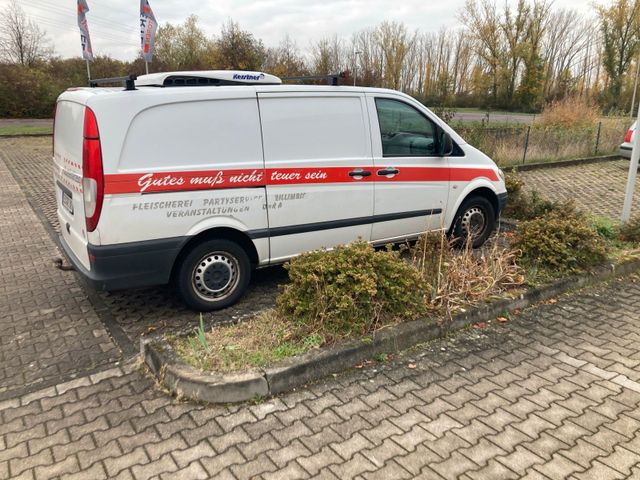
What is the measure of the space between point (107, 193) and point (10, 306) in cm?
193

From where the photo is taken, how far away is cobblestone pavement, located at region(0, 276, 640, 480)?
269cm

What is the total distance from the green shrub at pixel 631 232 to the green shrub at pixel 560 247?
4.38ft

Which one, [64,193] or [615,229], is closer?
[64,193]

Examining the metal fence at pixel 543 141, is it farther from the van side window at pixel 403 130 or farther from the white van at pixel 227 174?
the white van at pixel 227 174

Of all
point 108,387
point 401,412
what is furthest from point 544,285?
point 108,387

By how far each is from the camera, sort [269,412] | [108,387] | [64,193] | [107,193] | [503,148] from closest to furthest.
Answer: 1. [269,412]
2. [108,387]
3. [107,193]
4. [64,193]
5. [503,148]

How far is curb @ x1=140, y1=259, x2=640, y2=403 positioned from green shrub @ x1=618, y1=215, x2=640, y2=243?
3184 millimetres

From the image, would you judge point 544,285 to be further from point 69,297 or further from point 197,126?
point 69,297

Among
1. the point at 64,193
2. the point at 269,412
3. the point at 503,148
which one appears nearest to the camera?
the point at 269,412

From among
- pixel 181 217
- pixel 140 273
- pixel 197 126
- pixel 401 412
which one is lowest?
pixel 401 412

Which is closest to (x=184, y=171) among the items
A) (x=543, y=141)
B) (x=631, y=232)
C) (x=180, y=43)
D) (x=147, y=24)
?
(x=631, y=232)

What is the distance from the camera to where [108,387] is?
3.43m

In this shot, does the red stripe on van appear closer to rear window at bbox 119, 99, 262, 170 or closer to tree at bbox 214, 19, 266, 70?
rear window at bbox 119, 99, 262, 170

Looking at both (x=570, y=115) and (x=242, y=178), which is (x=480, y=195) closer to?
(x=242, y=178)
